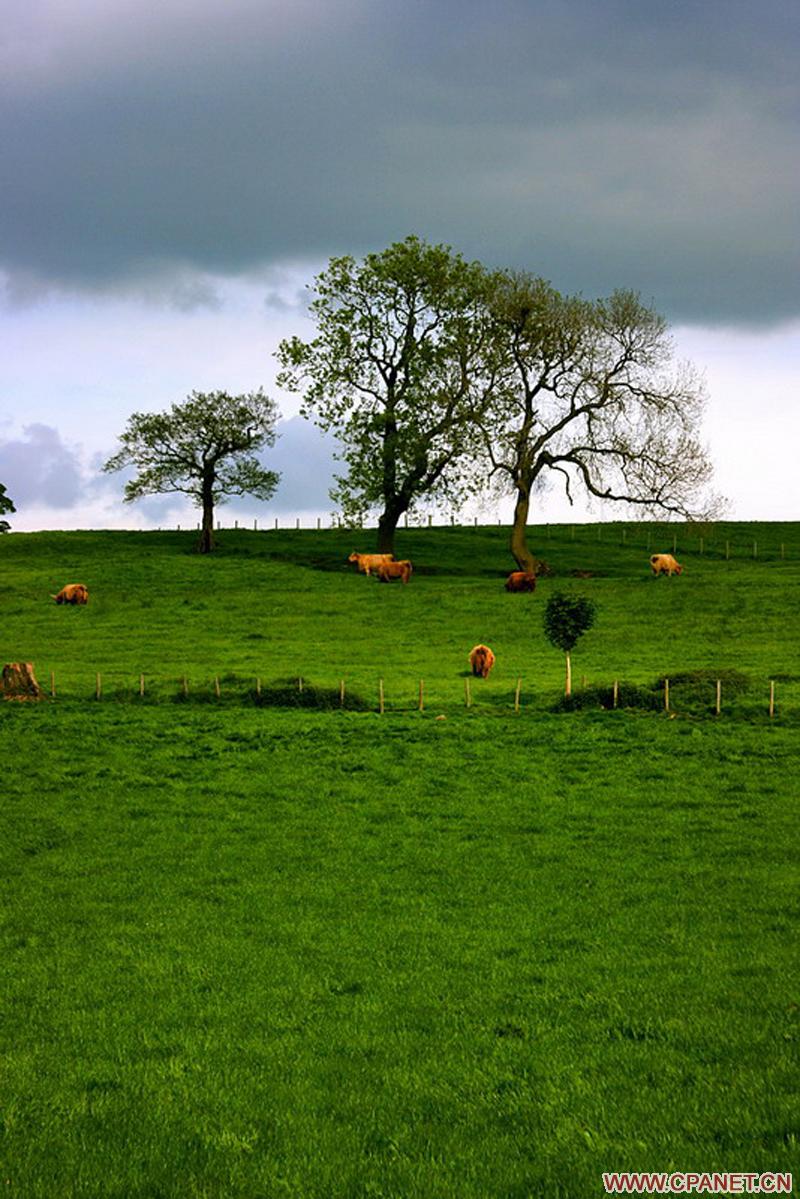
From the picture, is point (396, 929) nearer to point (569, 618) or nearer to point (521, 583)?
point (569, 618)

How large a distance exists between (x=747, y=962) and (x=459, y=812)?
11.9 meters

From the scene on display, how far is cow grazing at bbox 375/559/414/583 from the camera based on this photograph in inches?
2739

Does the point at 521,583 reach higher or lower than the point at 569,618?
higher

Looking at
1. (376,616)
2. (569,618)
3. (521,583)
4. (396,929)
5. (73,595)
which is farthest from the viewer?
(521,583)

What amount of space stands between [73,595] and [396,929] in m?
50.7

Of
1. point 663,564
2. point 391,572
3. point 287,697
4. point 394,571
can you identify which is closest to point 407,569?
point 394,571

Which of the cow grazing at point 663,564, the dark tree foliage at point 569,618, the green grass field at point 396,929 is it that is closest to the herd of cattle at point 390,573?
the cow grazing at point 663,564

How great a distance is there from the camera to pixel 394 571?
2749 inches

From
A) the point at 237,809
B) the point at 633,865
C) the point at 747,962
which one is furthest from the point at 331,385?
the point at 747,962

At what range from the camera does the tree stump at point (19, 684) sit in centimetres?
4131

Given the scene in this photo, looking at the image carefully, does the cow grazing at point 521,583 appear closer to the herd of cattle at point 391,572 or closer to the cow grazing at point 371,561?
the herd of cattle at point 391,572

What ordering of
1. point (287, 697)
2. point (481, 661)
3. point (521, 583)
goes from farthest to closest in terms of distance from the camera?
point (521, 583)
point (481, 661)
point (287, 697)

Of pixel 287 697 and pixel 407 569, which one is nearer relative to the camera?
pixel 287 697

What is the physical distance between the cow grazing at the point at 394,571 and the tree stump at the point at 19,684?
31185 millimetres
